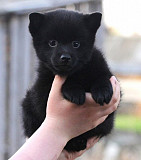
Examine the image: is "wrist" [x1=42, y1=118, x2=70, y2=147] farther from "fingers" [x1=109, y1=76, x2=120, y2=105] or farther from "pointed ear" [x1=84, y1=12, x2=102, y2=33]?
"pointed ear" [x1=84, y1=12, x2=102, y2=33]

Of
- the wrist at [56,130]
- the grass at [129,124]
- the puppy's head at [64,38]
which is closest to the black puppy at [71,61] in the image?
the puppy's head at [64,38]

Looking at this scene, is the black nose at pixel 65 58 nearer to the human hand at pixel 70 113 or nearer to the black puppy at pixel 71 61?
the black puppy at pixel 71 61

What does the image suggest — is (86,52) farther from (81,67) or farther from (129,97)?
(129,97)

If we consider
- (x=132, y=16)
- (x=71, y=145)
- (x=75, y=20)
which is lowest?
(x=132, y=16)

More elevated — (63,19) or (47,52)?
(63,19)

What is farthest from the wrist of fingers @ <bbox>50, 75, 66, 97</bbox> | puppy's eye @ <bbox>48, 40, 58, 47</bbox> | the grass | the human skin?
the grass

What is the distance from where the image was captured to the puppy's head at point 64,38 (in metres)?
2.11

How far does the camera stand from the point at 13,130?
3922mm

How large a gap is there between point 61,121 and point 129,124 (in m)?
5.51

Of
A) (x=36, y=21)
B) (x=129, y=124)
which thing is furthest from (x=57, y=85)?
(x=129, y=124)

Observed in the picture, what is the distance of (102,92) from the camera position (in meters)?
2.03

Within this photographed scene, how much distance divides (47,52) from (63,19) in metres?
0.18

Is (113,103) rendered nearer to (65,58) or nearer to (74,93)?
(74,93)

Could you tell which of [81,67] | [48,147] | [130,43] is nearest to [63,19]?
[81,67]
